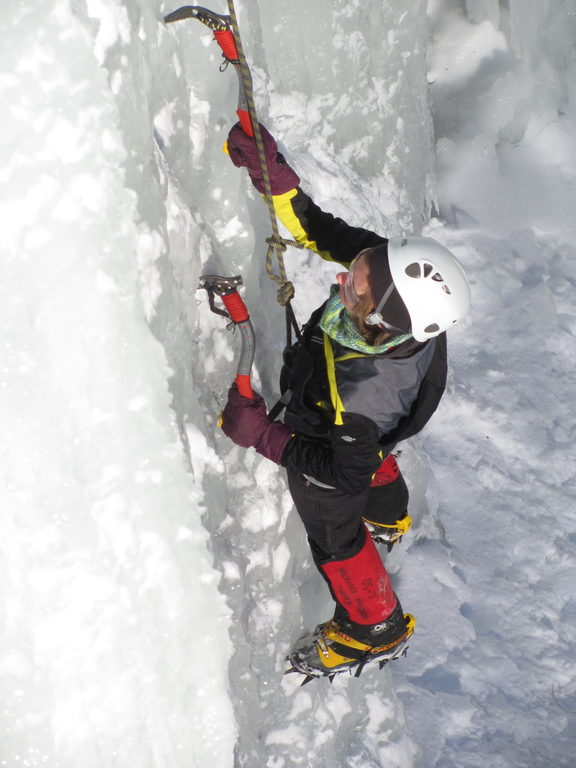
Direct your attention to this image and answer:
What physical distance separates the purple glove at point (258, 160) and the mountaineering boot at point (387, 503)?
1.17m

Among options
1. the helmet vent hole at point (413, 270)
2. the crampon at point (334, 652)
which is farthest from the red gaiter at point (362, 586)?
the helmet vent hole at point (413, 270)

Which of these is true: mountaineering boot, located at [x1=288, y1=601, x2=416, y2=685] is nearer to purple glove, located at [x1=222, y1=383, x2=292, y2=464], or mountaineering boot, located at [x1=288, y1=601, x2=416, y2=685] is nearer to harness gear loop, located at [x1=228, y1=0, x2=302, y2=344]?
purple glove, located at [x1=222, y1=383, x2=292, y2=464]

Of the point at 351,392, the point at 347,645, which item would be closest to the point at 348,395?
the point at 351,392

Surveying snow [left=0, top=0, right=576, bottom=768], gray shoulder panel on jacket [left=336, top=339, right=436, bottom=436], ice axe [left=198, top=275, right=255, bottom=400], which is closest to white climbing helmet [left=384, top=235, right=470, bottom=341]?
gray shoulder panel on jacket [left=336, top=339, right=436, bottom=436]

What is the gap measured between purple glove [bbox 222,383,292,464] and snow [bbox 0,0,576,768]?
102mm

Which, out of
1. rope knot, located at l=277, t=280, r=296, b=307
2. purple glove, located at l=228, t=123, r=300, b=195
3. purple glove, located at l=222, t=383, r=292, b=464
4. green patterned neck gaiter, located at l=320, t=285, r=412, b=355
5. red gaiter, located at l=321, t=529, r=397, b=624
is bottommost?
red gaiter, located at l=321, t=529, r=397, b=624

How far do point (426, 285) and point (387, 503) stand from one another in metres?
1.21

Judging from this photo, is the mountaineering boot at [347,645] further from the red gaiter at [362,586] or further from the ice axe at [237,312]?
the ice axe at [237,312]

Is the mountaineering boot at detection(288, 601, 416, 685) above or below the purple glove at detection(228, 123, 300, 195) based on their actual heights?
below

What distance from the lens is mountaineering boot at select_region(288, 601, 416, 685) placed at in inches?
95.0

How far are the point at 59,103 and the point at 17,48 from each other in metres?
0.12

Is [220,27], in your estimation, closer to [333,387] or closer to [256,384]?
[333,387]

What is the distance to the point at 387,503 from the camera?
8.86 ft

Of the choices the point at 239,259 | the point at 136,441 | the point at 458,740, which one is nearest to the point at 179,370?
the point at 136,441
